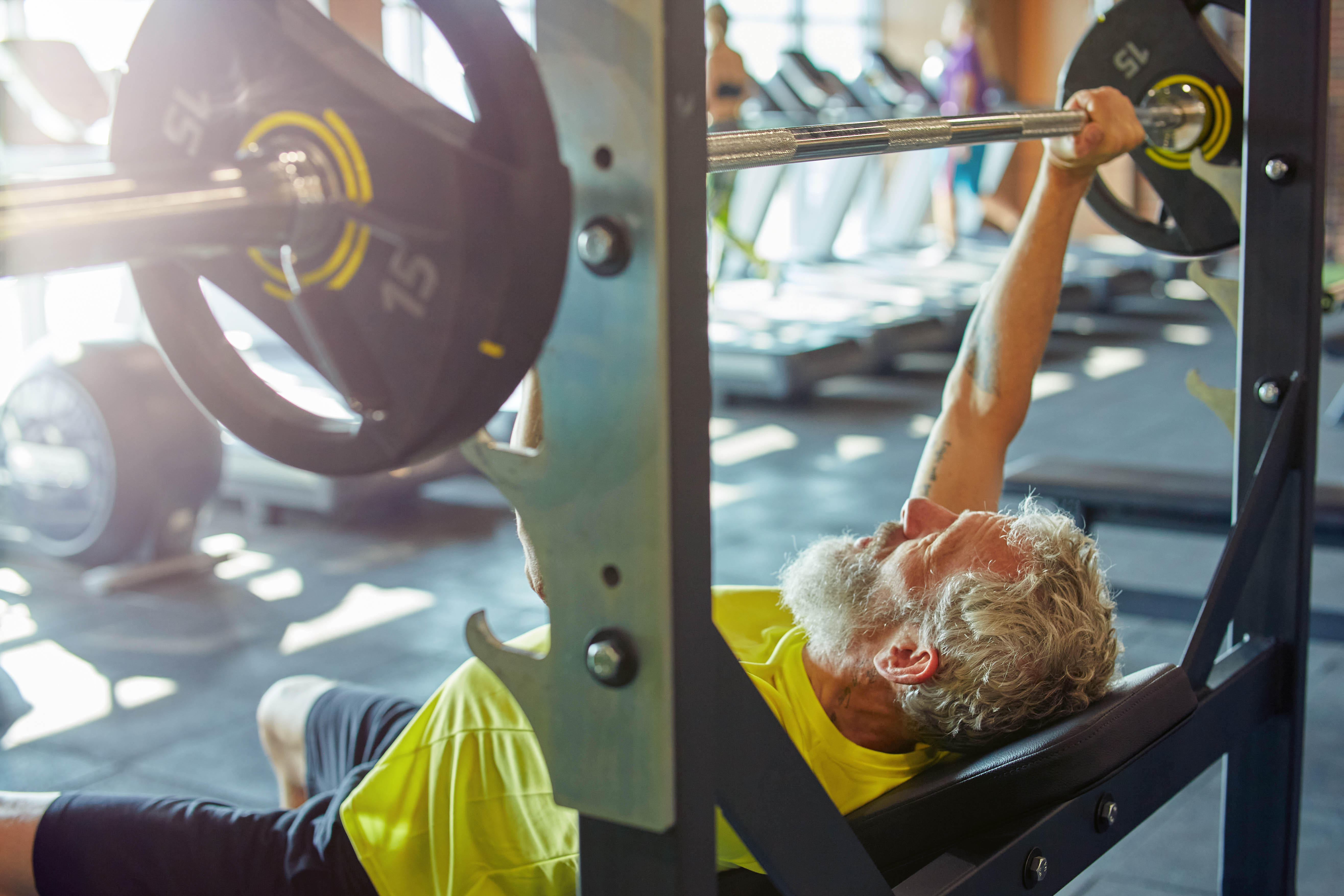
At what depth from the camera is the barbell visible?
0.63 m

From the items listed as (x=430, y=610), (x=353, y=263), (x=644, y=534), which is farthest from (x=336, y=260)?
(x=430, y=610)

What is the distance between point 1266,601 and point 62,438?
3.13 metres

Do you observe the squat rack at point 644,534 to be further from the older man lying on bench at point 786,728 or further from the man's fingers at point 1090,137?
the man's fingers at point 1090,137

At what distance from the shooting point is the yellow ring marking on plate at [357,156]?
2.11 ft

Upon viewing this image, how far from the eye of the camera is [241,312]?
7355 millimetres

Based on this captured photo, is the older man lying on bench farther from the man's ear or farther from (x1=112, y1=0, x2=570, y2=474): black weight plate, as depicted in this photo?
(x1=112, y1=0, x2=570, y2=474): black weight plate

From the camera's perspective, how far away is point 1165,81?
1.61 m

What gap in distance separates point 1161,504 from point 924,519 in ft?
5.02

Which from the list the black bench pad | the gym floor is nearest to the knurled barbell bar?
the black bench pad

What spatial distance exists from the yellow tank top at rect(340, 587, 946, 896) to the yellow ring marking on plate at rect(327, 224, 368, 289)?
529 millimetres

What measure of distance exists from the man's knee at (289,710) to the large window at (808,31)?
8779mm

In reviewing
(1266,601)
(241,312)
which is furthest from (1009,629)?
(241,312)

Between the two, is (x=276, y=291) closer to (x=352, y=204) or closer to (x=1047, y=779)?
(x=352, y=204)

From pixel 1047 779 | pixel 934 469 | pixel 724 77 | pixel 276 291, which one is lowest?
pixel 1047 779
